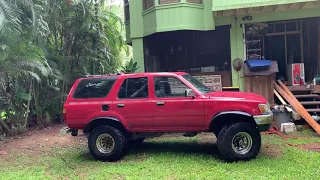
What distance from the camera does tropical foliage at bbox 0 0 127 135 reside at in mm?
8875

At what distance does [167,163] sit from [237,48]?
611 cm

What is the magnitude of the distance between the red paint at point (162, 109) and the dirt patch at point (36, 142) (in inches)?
84.5

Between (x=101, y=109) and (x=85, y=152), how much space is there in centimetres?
158

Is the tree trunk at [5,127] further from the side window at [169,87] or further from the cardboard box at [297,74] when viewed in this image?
the cardboard box at [297,74]

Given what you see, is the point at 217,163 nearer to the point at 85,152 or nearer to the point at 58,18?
the point at 85,152

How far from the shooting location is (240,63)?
35.0ft

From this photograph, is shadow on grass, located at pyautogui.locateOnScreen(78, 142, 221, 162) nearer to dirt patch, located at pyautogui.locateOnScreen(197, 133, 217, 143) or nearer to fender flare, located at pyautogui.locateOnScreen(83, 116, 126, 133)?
dirt patch, located at pyautogui.locateOnScreen(197, 133, 217, 143)

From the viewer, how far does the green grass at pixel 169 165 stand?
17.8 feet

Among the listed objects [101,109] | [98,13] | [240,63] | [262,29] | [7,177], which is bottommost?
[7,177]

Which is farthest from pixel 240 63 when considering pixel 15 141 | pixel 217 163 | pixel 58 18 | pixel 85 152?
pixel 15 141

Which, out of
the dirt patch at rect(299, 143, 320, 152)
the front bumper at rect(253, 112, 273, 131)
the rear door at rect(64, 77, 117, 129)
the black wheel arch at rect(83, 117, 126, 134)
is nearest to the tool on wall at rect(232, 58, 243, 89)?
the dirt patch at rect(299, 143, 320, 152)

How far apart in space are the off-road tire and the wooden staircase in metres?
6.24

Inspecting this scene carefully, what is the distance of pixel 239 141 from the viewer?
20.2 feet

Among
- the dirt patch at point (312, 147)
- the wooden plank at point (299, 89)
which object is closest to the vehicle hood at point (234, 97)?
the dirt patch at point (312, 147)
